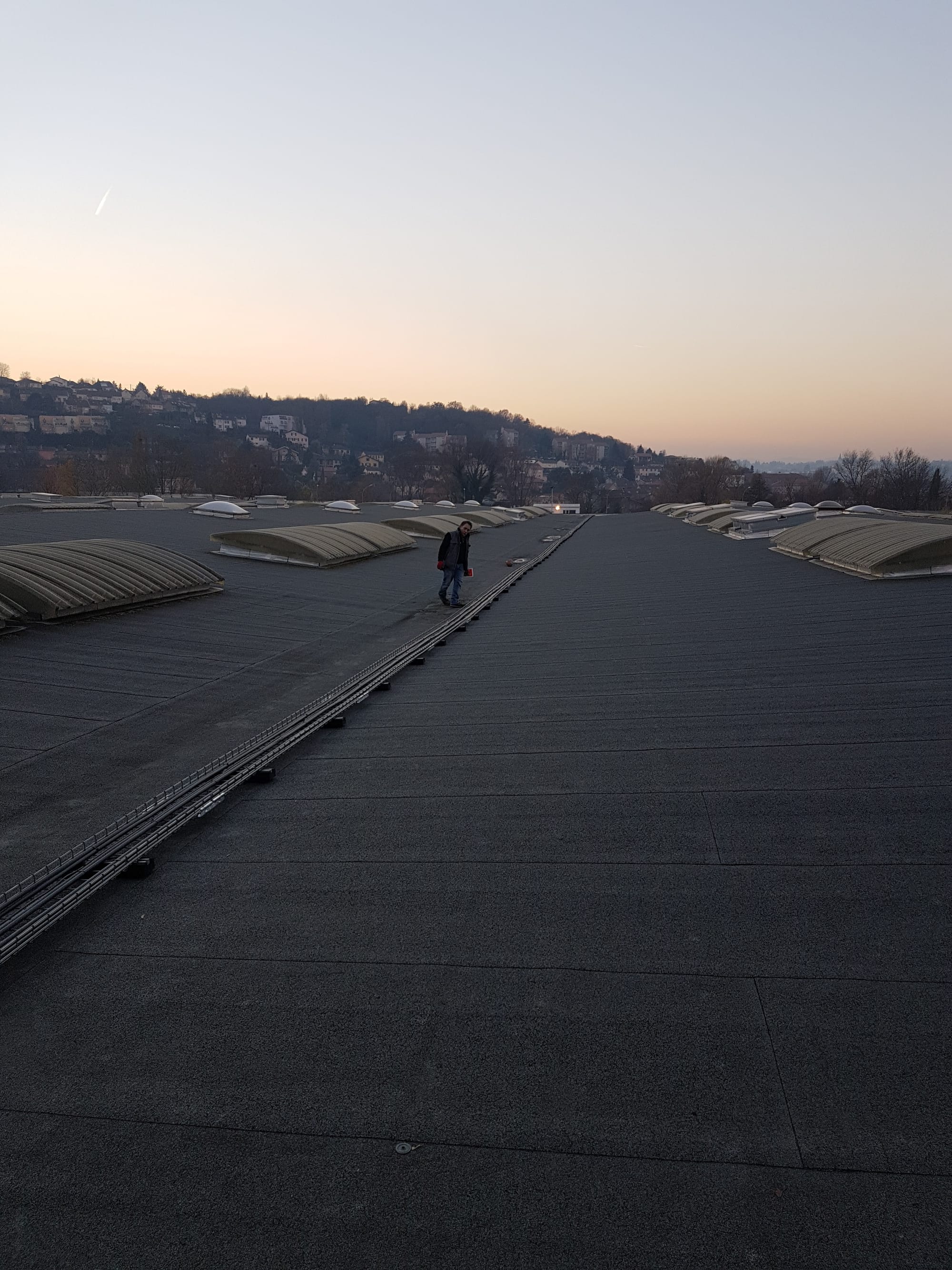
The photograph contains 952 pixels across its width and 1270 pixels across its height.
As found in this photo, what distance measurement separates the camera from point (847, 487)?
16088 cm

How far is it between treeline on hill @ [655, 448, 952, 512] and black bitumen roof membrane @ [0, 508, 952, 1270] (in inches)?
4749

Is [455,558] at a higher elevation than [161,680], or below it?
higher

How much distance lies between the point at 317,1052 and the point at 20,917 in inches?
104

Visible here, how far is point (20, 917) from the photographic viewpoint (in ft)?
18.2

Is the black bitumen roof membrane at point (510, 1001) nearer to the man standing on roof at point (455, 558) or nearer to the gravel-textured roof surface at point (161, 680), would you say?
the gravel-textured roof surface at point (161, 680)

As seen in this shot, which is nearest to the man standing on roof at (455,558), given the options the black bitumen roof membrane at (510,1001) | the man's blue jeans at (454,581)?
the man's blue jeans at (454,581)

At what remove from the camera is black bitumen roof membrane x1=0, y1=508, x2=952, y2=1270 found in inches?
126

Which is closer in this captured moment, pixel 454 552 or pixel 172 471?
pixel 454 552

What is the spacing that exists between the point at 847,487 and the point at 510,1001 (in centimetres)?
17458

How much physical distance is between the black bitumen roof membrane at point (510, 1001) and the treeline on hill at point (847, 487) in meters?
121

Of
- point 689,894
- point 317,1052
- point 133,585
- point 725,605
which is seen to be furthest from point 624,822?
point 133,585

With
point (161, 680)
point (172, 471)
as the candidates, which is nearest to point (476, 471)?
point (172, 471)

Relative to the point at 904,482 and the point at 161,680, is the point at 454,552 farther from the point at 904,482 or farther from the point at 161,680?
the point at 904,482

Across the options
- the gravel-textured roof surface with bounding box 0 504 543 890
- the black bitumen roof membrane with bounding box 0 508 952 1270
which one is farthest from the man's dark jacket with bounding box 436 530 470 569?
the black bitumen roof membrane with bounding box 0 508 952 1270
